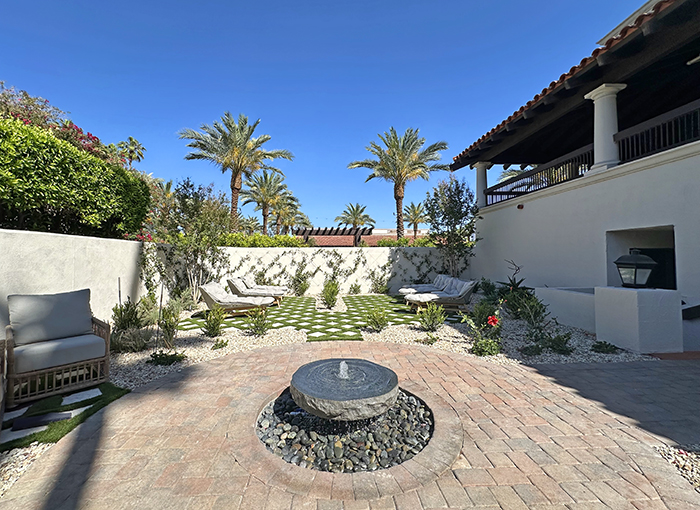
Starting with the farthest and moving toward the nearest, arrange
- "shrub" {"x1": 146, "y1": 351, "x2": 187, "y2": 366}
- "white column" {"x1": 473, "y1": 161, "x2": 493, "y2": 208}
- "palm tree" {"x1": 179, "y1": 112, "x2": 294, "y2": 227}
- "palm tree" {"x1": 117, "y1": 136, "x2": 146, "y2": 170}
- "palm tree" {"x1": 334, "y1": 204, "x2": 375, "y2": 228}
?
"palm tree" {"x1": 334, "y1": 204, "x2": 375, "y2": 228}, "palm tree" {"x1": 117, "y1": 136, "x2": 146, "y2": 170}, "palm tree" {"x1": 179, "y1": 112, "x2": 294, "y2": 227}, "white column" {"x1": 473, "y1": 161, "x2": 493, "y2": 208}, "shrub" {"x1": 146, "y1": 351, "x2": 187, "y2": 366}

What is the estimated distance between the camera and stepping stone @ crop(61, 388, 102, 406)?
10.1ft

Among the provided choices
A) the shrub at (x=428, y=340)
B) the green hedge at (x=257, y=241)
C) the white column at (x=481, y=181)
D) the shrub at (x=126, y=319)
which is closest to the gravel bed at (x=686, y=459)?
the shrub at (x=428, y=340)

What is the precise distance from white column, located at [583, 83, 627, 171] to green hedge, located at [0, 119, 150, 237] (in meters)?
10.7

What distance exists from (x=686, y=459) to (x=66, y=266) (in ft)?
25.7

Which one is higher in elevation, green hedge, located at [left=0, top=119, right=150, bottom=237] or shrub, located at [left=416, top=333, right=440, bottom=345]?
green hedge, located at [left=0, top=119, right=150, bottom=237]

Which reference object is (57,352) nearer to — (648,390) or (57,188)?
(57,188)

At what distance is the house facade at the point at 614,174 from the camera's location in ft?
16.0

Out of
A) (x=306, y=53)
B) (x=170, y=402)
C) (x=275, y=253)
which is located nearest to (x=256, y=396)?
(x=170, y=402)

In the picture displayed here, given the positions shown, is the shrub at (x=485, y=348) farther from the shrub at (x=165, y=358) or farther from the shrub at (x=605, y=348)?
the shrub at (x=165, y=358)

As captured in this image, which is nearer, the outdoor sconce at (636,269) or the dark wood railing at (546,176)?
the outdoor sconce at (636,269)

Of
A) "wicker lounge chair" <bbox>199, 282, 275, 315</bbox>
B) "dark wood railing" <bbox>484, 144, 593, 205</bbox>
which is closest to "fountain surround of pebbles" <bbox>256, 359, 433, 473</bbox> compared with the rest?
"wicker lounge chair" <bbox>199, 282, 275, 315</bbox>

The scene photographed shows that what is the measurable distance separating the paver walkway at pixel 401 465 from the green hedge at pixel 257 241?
8.69 m

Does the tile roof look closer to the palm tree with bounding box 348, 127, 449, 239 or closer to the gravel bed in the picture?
the gravel bed

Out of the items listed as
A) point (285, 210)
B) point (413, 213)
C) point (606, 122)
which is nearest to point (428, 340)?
point (606, 122)
